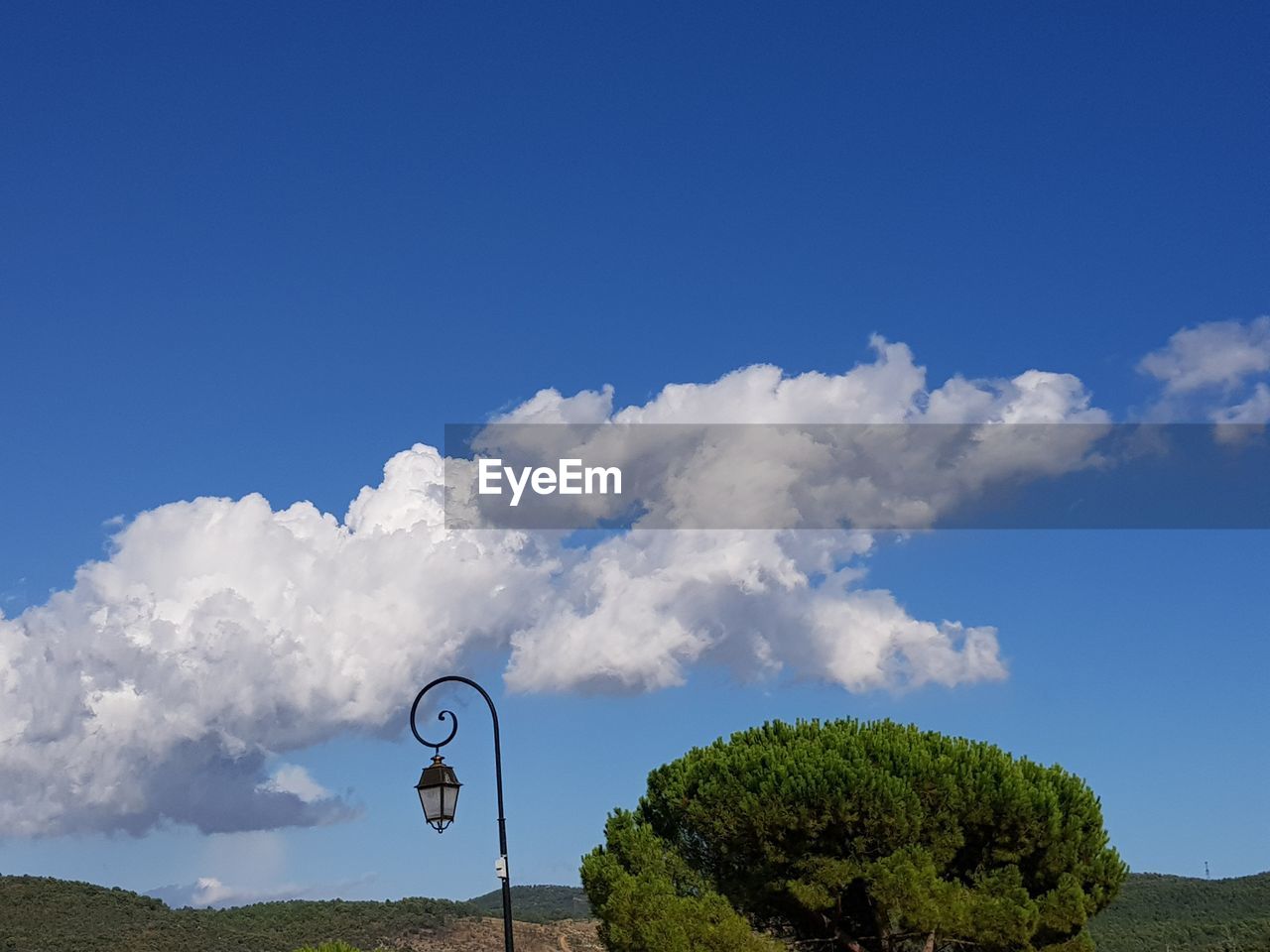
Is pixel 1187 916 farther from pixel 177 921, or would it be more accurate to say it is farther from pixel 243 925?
pixel 177 921

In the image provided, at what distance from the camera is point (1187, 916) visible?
74.1 meters

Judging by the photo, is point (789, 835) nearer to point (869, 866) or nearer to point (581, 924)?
point (869, 866)

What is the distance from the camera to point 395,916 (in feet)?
199

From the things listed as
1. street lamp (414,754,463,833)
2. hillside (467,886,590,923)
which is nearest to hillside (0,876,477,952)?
hillside (467,886,590,923)

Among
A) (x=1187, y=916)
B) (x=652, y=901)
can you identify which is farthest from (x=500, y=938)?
(x=1187, y=916)

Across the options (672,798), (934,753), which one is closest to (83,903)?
(672,798)

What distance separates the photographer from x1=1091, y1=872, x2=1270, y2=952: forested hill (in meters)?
57.4

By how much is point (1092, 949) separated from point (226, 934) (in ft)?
142

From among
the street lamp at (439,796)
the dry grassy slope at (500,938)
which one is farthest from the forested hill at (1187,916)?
the street lamp at (439,796)

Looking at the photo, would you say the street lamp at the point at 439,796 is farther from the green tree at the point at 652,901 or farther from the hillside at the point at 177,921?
the hillside at the point at 177,921

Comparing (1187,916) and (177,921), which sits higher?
(177,921)

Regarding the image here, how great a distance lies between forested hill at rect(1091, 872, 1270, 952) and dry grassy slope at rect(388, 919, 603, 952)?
21958 millimetres

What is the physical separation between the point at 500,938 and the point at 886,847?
1481 inches

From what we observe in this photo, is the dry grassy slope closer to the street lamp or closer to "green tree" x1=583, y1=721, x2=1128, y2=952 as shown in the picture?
"green tree" x1=583, y1=721, x2=1128, y2=952
